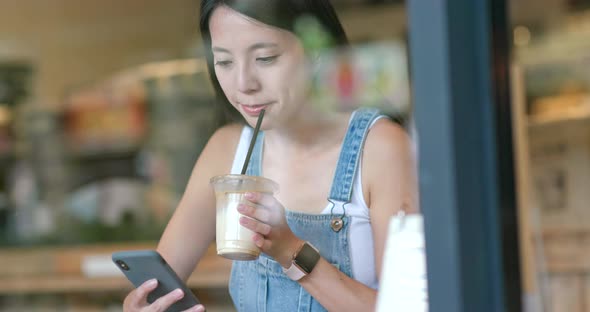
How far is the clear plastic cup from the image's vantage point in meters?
1.33

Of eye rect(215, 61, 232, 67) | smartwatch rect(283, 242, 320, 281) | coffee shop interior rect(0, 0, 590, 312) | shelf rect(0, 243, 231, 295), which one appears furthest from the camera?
shelf rect(0, 243, 231, 295)

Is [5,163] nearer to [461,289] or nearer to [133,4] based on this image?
[133,4]

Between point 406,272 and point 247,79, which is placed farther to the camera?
point 247,79

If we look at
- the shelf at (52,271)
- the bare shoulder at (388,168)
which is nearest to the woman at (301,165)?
the bare shoulder at (388,168)

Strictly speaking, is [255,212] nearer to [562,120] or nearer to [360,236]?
[360,236]

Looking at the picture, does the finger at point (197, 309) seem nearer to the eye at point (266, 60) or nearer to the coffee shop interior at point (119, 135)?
the eye at point (266, 60)

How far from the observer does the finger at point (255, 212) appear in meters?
1.32

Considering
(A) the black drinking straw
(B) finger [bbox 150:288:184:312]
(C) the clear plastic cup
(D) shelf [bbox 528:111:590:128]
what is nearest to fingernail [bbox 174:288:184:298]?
(B) finger [bbox 150:288:184:312]

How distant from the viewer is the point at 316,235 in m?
1.47

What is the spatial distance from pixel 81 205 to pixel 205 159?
4439 mm

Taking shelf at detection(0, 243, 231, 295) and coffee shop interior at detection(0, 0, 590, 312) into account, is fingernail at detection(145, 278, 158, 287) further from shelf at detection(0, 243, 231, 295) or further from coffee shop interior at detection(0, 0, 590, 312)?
shelf at detection(0, 243, 231, 295)

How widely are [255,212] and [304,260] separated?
0.46 feet

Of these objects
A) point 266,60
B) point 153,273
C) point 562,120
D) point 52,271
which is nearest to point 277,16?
point 266,60

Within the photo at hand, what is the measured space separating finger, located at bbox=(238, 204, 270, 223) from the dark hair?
0.25 m
